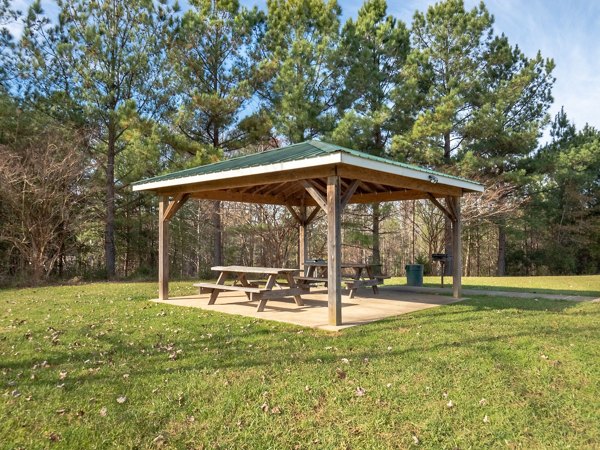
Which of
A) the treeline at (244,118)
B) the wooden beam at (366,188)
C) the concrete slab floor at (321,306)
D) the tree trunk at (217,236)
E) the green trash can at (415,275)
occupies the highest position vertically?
the treeline at (244,118)

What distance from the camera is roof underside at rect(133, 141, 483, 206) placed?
552 cm

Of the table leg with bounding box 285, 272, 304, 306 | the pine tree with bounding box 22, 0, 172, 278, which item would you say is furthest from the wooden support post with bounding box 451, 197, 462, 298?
the pine tree with bounding box 22, 0, 172, 278

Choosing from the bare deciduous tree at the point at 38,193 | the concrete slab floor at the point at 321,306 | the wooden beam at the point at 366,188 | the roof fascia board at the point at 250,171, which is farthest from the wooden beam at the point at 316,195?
the bare deciduous tree at the point at 38,193

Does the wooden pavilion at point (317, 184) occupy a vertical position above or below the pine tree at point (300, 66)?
below

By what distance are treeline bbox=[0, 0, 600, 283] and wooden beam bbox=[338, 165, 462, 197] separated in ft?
20.3

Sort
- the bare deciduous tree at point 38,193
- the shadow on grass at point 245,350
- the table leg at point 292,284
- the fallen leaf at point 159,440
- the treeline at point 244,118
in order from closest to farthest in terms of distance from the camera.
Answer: the fallen leaf at point 159,440, the shadow on grass at point 245,350, the table leg at point 292,284, the bare deciduous tree at point 38,193, the treeline at point 244,118

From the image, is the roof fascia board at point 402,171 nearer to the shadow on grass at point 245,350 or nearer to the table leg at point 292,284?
the shadow on grass at point 245,350

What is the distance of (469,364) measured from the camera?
3877 mm

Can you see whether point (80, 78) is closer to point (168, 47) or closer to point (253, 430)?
point (168, 47)

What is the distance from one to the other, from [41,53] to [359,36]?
419 inches

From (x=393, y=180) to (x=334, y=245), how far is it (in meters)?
1.87

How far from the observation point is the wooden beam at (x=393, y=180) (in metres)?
5.70

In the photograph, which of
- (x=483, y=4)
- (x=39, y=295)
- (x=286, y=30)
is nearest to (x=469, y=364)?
(x=39, y=295)

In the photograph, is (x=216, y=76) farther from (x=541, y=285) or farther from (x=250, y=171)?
(x=541, y=285)
